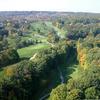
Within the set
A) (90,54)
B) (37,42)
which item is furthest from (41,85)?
(37,42)

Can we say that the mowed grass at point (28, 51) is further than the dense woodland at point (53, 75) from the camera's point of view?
Yes

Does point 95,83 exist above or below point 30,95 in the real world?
above

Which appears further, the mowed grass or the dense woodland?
the mowed grass

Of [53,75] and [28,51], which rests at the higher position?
[53,75]

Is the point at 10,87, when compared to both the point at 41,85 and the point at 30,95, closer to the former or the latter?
Result: the point at 30,95

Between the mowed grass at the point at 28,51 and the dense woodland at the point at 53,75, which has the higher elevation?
the dense woodland at the point at 53,75

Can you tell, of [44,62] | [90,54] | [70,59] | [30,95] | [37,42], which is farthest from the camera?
[37,42]

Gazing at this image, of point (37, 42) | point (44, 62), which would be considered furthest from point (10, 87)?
point (37, 42)

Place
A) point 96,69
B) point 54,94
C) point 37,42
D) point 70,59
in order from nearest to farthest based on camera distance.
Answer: point 54,94 → point 96,69 → point 70,59 → point 37,42

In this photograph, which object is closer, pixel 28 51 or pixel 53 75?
pixel 53 75

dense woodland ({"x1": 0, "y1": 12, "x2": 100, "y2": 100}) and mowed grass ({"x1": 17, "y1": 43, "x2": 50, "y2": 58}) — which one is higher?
dense woodland ({"x1": 0, "y1": 12, "x2": 100, "y2": 100})

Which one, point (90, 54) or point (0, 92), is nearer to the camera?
point (0, 92)
